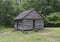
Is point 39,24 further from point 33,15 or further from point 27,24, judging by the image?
point 27,24

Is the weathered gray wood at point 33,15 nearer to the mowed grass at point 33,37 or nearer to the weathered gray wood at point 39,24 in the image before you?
the weathered gray wood at point 39,24

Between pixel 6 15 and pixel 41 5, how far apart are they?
12.8 meters

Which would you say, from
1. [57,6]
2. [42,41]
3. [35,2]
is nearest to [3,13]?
[35,2]

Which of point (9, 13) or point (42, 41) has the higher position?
point (9, 13)

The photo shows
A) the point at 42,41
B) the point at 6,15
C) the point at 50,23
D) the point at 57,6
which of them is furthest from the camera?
the point at 57,6

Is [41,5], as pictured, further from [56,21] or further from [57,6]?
[56,21]

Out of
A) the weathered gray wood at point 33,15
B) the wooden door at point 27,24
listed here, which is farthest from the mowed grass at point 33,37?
the weathered gray wood at point 33,15

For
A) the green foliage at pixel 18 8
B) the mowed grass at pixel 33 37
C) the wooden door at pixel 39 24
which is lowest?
the mowed grass at pixel 33 37

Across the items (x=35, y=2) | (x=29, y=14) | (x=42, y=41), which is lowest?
(x=42, y=41)

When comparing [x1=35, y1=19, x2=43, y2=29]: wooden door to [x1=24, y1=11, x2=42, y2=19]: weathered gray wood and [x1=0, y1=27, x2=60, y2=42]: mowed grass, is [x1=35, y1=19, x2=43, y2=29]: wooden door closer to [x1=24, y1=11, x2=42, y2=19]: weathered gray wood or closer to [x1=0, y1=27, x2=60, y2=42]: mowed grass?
[x1=24, y1=11, x2=42, y2=19]: weathered gray wood

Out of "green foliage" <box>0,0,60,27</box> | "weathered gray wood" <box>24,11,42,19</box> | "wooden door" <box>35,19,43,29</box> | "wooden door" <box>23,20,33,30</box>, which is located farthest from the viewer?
"green foliage" <box>0,0,60,27</box>

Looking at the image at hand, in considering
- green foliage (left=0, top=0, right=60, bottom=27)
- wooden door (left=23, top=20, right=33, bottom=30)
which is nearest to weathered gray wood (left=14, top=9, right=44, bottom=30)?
wooden door (left=23, top=20, right=33, bottom=30)

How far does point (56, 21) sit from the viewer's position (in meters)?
49.8

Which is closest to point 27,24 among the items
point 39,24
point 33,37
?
point 39,24
